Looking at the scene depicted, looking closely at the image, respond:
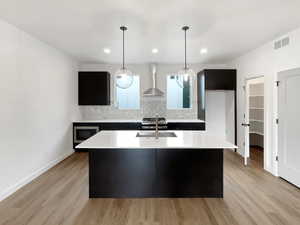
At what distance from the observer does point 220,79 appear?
218 inches

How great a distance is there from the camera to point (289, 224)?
2312 mm

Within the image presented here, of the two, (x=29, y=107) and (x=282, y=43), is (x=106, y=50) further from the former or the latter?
(x=282, y=43)

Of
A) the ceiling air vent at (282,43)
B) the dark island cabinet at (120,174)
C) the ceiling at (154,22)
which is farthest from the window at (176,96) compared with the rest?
the dark island cabinet at (120,174)

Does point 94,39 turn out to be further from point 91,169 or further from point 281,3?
point 281,3

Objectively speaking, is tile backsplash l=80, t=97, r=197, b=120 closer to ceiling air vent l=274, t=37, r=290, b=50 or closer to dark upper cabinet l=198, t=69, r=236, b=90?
dark upper cabinet l=198, t=69, r=236, b=90

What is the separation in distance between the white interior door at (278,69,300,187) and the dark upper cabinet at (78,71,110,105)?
4.30 m

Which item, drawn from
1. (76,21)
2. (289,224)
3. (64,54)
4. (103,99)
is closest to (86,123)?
(103,99)

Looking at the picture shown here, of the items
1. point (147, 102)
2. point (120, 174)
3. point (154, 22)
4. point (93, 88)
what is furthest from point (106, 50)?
point (120, 174)

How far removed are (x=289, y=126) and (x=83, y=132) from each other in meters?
4.82

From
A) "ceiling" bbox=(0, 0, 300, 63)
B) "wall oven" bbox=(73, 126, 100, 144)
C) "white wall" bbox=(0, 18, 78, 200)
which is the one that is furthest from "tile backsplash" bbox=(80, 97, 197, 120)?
"ceiling" bbox=(0, 0, 300, 63)

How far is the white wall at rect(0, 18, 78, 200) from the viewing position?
3.05 m

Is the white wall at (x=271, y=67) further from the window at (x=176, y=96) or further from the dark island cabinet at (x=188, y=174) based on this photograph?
the window at (x=176, y=96)

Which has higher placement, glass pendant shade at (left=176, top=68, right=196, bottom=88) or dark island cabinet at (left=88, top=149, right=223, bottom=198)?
glass pendant shade at (left=176, top=68, right=196, bottom=88)

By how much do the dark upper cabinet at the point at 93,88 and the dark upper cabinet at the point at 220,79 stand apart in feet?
9.43
